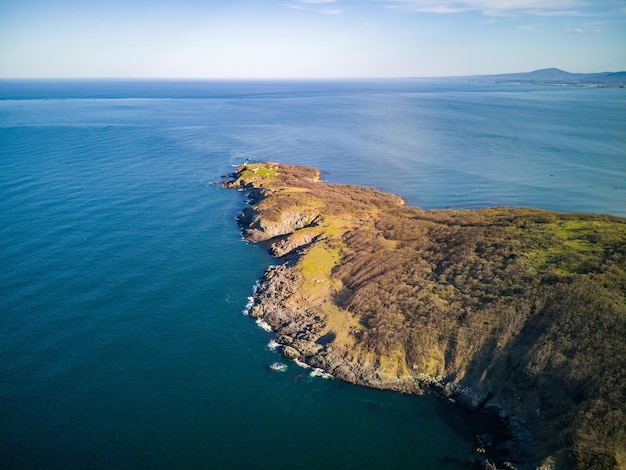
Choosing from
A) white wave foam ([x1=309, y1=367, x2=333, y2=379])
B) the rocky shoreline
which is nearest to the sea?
white wave foam ([x1=309, y1=367, x2=333, y2=379])

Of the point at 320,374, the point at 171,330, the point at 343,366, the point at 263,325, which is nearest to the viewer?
the point at 320,374

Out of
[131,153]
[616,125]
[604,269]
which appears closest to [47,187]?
[131,153]

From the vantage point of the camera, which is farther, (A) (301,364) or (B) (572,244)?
(B) (572,244)

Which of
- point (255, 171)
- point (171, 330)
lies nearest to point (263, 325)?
point (171, 330)

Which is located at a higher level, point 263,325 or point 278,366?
point 263,325

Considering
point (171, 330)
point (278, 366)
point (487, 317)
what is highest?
point (487, 317)

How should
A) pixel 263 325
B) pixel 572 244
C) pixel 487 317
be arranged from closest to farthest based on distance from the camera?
pixel 487 317, pixel 263 325, pixel 572 244

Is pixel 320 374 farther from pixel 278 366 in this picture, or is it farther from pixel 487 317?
pixel 487 317

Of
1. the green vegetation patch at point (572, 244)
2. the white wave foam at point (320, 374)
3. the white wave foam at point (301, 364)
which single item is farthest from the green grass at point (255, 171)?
the white wave foam at point (320, 374)

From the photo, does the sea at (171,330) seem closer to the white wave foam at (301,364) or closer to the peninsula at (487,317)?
the white wave foam at (301,364)
